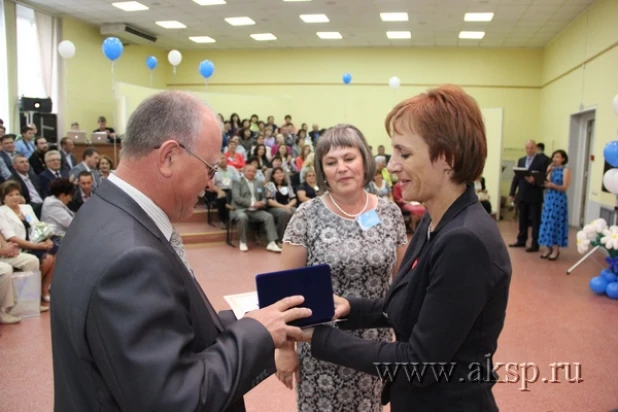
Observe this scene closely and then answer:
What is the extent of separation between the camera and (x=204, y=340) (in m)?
0.95

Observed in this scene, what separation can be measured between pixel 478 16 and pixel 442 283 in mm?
11068

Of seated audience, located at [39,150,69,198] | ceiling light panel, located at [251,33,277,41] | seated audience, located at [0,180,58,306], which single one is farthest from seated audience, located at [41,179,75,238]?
ceiling light panel, located at [251,33,277,41]

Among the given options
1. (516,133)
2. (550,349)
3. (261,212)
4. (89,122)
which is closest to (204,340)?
(550,349)

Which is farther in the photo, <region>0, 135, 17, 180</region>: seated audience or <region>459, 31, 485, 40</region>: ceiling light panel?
<region>459, 31, 485, 40</region>: ceiling light panel

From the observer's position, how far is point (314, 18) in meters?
11.2

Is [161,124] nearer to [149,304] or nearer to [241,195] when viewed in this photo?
[149,304]

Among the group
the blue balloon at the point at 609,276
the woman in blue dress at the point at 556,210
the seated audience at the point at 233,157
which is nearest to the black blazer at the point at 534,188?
the woman in blue dress at the point at 556,210

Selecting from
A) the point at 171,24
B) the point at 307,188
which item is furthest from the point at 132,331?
the point at 171,24

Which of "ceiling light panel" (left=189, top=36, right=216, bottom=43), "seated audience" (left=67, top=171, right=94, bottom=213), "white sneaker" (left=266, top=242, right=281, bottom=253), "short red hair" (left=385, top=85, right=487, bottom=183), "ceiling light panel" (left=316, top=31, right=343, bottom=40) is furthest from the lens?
"ceiling light panel" (left=189, top=36, right=216, bottom=43)

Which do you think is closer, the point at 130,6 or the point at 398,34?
the point at 130,6

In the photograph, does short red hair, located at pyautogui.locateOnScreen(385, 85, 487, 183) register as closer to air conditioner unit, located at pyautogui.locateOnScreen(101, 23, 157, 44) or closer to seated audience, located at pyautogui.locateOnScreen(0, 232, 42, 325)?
seated audience, located at pyautogui.locateOnScreen(0, 232, 42, 325)

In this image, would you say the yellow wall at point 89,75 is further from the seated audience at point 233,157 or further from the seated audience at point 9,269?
the seated audience at point 9,269

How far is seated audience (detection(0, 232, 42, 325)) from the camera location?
A: 409 cm

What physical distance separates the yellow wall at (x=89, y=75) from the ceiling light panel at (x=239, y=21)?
3795 mm
